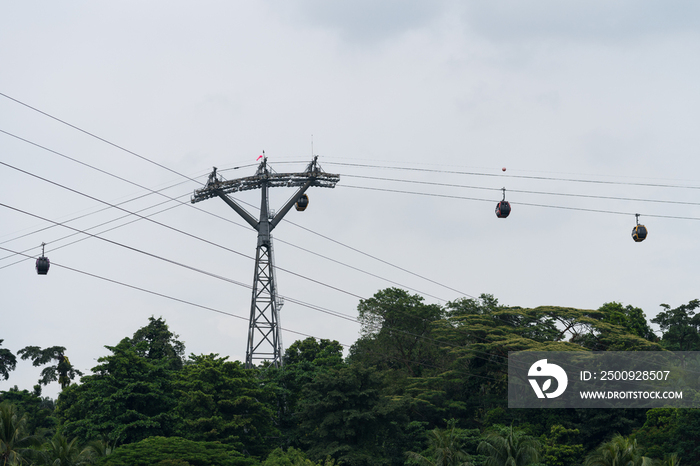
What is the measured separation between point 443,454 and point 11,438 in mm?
25355

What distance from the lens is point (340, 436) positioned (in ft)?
143

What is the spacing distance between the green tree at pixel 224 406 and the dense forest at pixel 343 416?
0.08 meters

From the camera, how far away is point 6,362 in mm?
75312

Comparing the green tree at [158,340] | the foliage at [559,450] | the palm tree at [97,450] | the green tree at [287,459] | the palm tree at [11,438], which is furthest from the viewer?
the green tree at [158,340]

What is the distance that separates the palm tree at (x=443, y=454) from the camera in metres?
43.0

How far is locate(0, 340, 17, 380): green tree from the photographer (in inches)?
2940

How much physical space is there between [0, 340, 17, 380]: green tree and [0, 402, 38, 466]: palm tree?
34.6m

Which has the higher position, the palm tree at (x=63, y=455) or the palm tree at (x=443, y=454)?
the palm tree at (x=443, y=454)

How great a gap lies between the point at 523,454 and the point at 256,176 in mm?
24277

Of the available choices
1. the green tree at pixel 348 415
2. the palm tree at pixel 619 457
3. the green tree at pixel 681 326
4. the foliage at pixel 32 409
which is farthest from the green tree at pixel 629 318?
the foliage at pixel 32 409

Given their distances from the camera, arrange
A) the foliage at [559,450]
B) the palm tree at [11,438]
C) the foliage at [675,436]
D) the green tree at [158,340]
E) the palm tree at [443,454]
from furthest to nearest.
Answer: the green tree at [158,340]
the foliage at [559,450]
the foliage at [675,436]
the palm tree at [443,454]
the palm tree at [11,438]

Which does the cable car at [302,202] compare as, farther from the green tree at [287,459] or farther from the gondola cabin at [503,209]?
the gondola cabin at [503,209]

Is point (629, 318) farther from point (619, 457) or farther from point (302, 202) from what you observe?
point (302, 202)

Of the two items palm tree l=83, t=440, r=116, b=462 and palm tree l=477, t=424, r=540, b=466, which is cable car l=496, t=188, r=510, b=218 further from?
palm tree l=83, t=440, r=116, b=462
